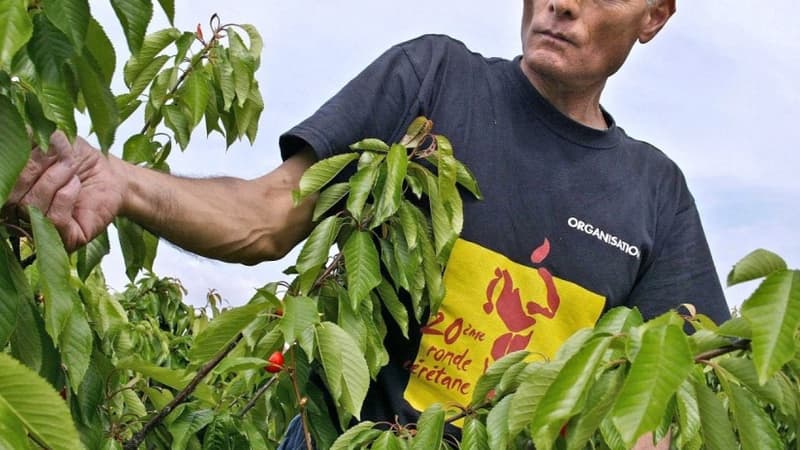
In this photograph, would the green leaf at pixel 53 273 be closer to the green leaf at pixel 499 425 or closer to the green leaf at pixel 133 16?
the green leaf at pixel 133 16

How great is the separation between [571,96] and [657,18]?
1.31 ft

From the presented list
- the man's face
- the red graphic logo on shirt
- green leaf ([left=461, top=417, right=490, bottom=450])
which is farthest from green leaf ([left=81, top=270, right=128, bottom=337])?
the man's face

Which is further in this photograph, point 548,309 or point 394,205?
point 548,309

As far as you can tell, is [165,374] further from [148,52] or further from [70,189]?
[148,52]

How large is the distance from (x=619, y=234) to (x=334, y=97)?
2.36ft

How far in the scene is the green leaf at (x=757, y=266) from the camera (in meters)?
1.25

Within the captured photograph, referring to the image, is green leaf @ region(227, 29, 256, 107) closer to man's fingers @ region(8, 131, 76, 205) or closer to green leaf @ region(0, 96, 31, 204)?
man's fingers @ region(8, 131, 76, 205)

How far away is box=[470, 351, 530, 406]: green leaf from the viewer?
1.67 m

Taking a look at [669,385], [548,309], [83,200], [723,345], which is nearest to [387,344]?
[548,309]

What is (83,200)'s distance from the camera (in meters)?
1.63

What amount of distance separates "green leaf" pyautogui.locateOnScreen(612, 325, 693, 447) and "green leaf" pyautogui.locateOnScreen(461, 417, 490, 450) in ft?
1.69

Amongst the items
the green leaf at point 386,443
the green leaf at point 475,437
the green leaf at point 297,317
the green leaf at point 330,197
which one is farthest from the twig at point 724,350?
the green leaf at point 330,197

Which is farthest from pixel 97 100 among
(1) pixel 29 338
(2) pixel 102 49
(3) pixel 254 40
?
(3) pixel 254 40

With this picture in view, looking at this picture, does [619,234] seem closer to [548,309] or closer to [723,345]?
[548,309]
